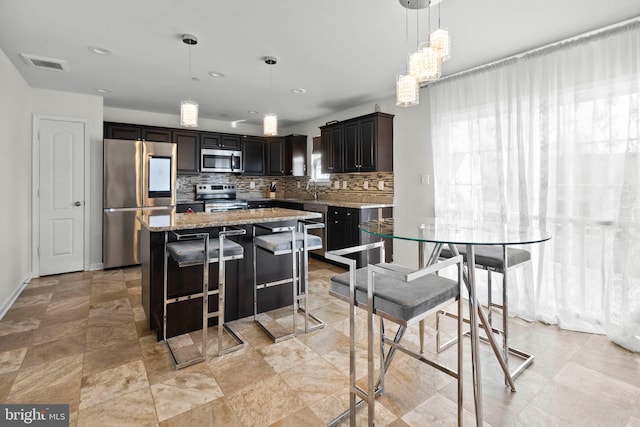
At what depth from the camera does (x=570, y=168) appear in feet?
9.11

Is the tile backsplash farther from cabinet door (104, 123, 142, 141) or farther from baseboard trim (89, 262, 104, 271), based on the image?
baseboard trim (89, 262, 104, 271)

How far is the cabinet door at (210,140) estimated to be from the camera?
5773 mm

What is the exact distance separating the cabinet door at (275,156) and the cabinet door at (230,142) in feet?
2.07

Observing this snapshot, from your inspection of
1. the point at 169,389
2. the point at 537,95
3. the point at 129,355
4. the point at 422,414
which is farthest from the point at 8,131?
the point at 537,95

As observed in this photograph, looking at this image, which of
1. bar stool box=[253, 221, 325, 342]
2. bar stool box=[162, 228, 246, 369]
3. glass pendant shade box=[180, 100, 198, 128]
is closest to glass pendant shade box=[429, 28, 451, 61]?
bar stool box=[253, 221, 325, 342]

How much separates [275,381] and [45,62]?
3872mm

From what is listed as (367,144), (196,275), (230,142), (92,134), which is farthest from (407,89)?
(230,142)

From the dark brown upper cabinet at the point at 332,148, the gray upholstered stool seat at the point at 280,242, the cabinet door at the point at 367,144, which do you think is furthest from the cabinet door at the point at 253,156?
the gray upholstered stool seat at the point at 280,242

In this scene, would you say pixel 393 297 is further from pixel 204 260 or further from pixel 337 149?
pixel 337 149

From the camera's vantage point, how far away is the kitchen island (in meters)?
2.53

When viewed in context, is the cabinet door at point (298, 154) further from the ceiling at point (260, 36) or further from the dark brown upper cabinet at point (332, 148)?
the ceiling at point (260, 36)

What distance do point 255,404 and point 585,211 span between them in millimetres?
2936

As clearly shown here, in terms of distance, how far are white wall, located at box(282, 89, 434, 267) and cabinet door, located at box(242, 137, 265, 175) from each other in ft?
→ 8.84

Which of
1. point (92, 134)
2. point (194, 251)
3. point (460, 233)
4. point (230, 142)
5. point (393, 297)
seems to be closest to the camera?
point (393, 297)
